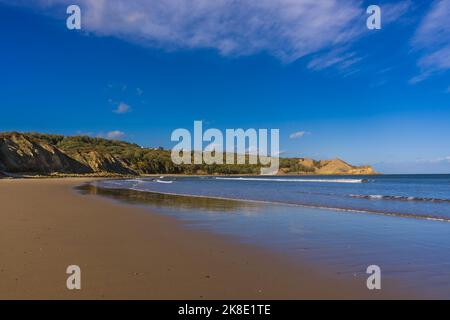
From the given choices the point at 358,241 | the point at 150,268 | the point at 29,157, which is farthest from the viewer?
the point at 29,157

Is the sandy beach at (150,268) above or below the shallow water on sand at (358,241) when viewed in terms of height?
above

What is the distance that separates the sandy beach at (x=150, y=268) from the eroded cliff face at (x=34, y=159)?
61950 millimetres

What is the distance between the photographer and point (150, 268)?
597 cm

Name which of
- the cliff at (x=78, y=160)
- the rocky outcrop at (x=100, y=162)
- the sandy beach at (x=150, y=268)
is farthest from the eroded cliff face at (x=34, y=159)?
the sandy beach at (x=150, y=268)

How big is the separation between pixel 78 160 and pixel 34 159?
23.8 m

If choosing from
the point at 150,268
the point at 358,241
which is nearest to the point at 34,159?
the point at 358,241

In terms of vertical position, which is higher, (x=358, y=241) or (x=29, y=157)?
(x=29, y=157)

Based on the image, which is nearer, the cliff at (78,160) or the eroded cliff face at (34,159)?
the eroded cliff face at (34,159)

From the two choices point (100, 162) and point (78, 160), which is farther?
point (100, 162)

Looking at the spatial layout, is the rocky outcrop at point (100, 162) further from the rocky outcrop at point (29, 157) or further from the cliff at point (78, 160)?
the rocky outcrop at point (29, 157)

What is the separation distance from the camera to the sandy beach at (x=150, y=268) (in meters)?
4.85

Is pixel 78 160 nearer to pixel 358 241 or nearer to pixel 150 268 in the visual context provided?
pixel 358 241

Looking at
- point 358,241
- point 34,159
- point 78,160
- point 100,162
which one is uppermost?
point 78,160
